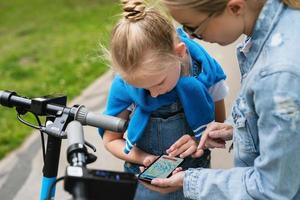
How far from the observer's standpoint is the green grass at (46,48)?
5750mm

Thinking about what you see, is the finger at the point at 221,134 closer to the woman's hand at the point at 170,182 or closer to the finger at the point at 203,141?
the finger at the point at 203,141

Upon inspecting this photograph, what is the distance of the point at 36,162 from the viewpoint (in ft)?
14.5

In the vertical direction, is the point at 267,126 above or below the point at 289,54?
below

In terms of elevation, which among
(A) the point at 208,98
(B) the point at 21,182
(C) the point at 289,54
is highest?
(C) the point at 289,54

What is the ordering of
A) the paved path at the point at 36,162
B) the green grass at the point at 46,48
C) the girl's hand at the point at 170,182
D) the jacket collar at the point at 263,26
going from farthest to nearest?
the green grass at the point at 46,48 → the paved path at the point at 36,162 → the girl's hand at the point at 170,182 → the jacket collar at the point at 263,26

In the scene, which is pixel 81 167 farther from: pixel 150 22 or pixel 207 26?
pixel 150 22

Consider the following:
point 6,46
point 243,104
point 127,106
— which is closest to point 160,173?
→ point 127,106

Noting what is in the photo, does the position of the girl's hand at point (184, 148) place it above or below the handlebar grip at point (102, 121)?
below

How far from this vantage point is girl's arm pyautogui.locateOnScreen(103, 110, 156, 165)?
215 centimetres

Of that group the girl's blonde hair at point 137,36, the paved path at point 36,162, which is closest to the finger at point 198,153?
the girl's blonde hair at point 137,36

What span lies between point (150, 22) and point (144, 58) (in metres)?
0.13

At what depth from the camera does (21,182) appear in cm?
412

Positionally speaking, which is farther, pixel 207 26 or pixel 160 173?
pixel 160 173

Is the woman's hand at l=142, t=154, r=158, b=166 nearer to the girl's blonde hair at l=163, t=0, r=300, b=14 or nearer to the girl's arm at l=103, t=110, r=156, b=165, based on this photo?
the girl's arm at l=103, t=110, r=156, b=165
